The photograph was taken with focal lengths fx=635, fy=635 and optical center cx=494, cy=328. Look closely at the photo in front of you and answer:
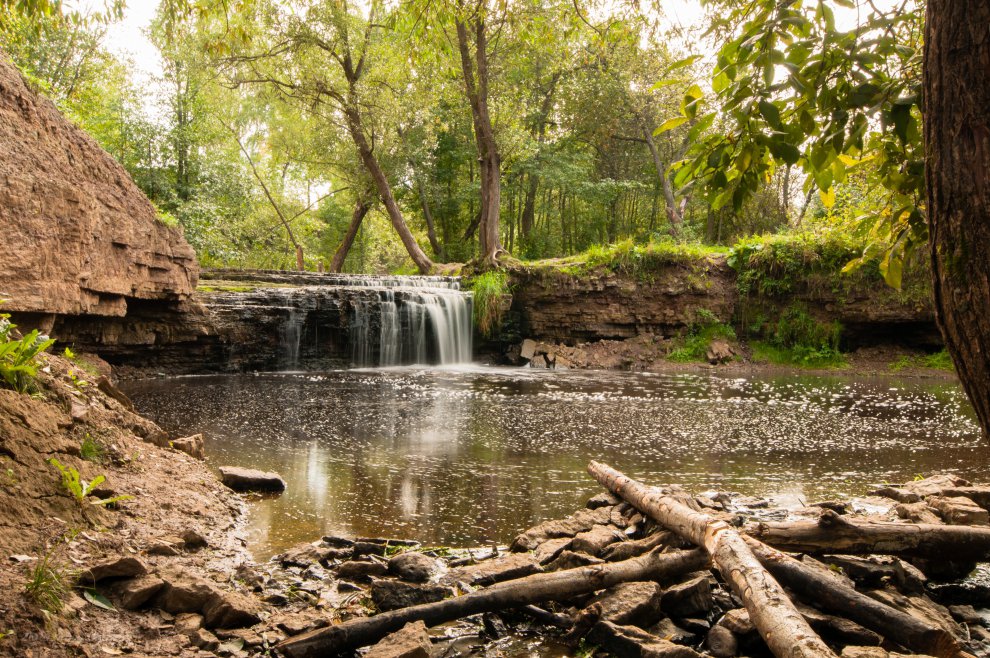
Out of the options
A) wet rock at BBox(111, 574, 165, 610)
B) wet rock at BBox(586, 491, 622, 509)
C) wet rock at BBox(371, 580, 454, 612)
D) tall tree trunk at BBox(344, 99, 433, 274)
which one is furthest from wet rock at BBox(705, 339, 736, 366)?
wet rock at BBox(111, 574, 165, 610)

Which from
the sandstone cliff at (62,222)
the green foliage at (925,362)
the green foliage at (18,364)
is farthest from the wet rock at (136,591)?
the green foliage at (925,362)

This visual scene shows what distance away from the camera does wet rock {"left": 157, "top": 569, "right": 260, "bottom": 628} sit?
9.40 ft

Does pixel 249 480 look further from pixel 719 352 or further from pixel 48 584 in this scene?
pixel 719 352

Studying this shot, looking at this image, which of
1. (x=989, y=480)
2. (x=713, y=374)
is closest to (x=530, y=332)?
(x=713, y=374)

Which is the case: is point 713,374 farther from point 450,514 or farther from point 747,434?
point 450,514

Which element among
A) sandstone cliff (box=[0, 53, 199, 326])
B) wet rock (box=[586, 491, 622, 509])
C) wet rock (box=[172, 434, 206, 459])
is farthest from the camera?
sandstone cliff (box=[0, 53, 199, 326])

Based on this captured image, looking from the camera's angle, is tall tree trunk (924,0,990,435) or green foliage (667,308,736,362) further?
green foliage (667,308,736,362)

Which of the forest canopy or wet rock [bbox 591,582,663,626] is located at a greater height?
the forest canopy

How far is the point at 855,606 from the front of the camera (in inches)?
109

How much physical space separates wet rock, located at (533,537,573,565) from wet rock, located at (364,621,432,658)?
1.05 m

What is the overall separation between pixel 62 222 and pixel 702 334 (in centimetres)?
1546

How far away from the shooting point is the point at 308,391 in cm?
1147

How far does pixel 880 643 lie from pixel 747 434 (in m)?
5.66

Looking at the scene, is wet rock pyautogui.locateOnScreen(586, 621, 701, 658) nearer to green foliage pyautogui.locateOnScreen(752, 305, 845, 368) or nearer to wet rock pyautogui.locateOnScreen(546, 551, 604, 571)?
wet rock pyautogui.locateOnScreen(546, 551, 604, 571)
